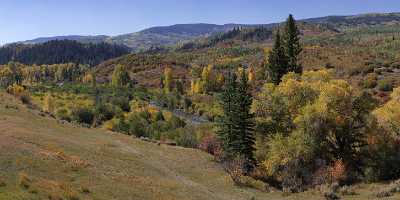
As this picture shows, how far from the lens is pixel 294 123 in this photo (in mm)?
56438

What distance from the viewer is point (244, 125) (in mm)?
58719

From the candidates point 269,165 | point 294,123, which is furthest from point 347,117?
point 269,165

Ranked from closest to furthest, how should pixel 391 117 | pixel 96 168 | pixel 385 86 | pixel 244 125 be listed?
1. pixel 96 168
2. pixel 391 117
3. pixel 244 125
4. pixel 385 86

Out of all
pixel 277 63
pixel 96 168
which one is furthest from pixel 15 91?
pixel 96 168

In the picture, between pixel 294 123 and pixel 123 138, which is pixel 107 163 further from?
pixel 294 123

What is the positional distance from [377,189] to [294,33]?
5620cm

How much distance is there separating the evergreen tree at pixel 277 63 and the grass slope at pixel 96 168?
34426 millimetres

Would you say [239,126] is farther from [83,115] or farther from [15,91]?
[15,91]

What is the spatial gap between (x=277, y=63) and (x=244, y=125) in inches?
1349

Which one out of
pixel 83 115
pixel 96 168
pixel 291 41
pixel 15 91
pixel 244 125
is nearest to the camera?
pixel 96 168

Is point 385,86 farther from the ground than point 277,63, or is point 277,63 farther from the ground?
point 277,63

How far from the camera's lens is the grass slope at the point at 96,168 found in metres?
31.8

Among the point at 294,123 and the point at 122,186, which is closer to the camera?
the point at 122,186

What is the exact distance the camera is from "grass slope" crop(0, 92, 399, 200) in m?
31.8
